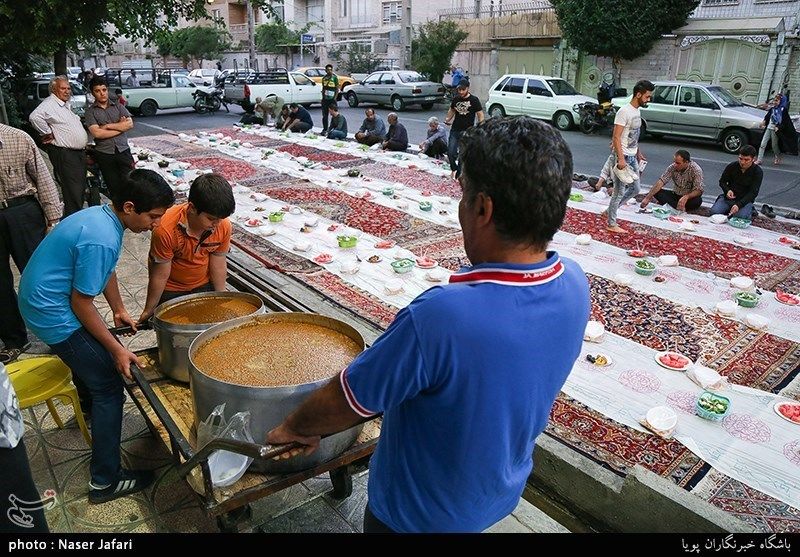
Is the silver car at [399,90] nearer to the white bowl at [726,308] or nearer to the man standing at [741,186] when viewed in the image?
the man standing at [741,186]

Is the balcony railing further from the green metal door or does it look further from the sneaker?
the sneaker

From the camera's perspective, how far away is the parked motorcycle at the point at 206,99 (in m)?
20.5

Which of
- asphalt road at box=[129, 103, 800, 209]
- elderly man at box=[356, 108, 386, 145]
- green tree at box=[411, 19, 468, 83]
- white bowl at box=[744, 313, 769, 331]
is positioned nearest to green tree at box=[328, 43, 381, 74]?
green tree at box=[411, 19, 468, 83]

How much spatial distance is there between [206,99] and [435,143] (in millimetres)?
12568

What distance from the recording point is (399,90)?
20.9 m

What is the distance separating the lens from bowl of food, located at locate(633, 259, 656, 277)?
5723mm

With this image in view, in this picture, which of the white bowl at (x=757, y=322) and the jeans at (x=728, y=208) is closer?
the white bowl at (x=757, y=322)

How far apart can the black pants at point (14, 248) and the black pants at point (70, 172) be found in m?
2.25

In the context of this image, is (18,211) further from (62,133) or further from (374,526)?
(374,526)

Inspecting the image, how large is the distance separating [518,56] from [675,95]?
425 inches

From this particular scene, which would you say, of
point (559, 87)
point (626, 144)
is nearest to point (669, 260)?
point (626, 144)

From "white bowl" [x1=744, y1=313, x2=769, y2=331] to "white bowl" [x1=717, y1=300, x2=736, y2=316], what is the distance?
0.51 feet

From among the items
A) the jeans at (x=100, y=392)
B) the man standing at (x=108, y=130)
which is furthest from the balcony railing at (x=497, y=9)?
the jeans at (x=100, y=392)
